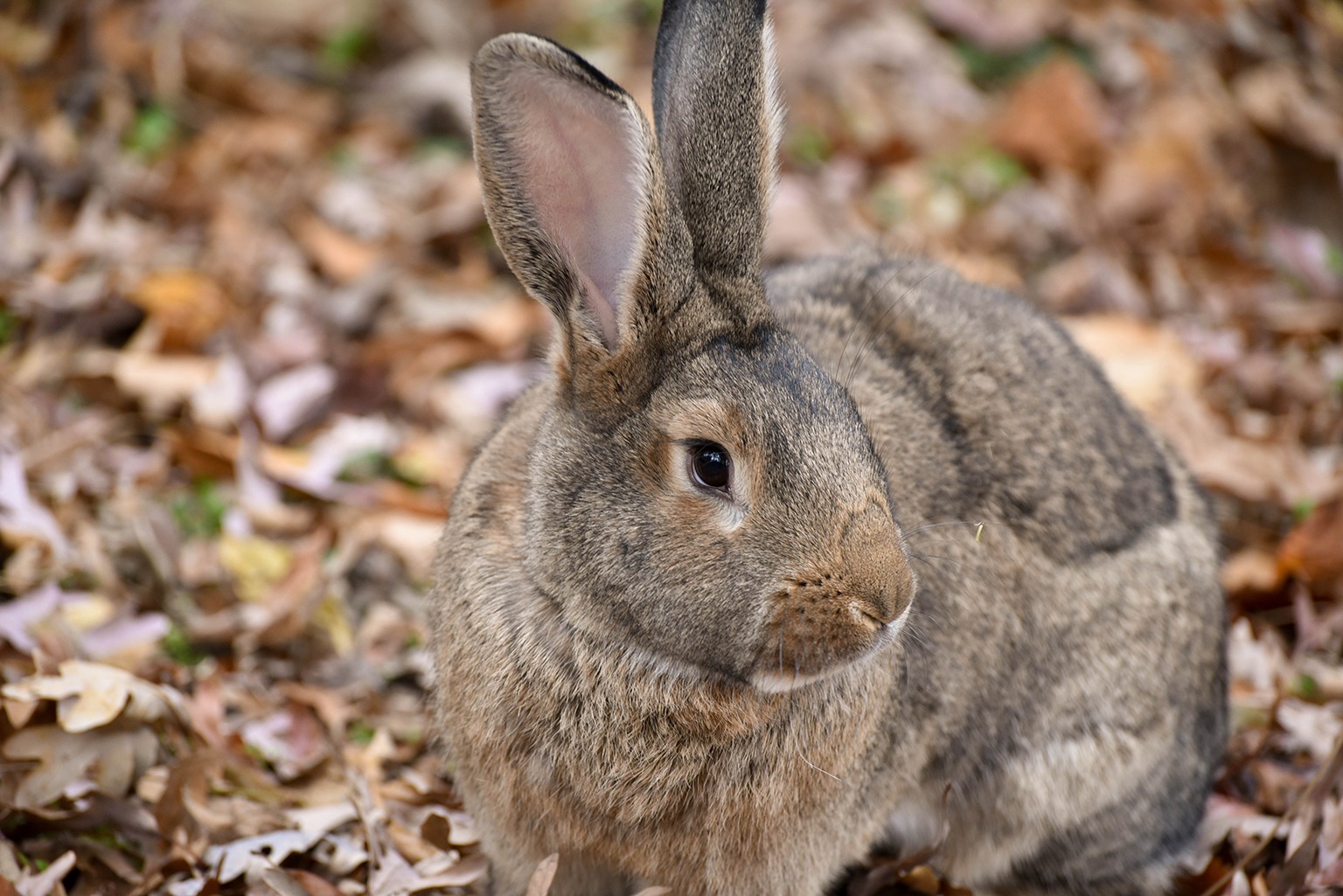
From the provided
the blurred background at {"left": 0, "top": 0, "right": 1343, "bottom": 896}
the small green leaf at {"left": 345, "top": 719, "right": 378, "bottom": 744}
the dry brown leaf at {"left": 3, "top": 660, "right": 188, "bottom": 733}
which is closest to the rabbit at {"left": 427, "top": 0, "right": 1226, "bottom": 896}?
the blurred background at {"left": 0, "top": 0, "right": 1343, "bottom": 896}

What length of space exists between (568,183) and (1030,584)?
2.02 metres

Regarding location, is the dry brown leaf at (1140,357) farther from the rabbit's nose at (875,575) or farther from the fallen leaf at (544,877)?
the fallen leaf at (544,877)

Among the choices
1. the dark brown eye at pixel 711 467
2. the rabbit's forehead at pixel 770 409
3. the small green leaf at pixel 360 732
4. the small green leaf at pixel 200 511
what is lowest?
the small green leaf at pixel 360 732

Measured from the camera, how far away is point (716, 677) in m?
3.57

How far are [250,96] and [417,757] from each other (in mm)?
5186

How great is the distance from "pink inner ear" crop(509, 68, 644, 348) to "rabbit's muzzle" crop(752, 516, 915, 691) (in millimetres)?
827

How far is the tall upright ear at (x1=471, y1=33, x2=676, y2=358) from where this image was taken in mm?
3414

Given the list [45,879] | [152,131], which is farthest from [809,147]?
[45,879]

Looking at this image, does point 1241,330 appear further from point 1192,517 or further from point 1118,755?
point 1118,755

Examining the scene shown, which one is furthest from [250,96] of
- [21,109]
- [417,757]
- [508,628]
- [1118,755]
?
[1118,755]

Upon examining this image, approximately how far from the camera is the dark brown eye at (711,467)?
3.44m

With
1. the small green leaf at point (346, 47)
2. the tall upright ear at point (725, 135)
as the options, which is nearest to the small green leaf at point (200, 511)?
the tall upright ear at point (725, 135)

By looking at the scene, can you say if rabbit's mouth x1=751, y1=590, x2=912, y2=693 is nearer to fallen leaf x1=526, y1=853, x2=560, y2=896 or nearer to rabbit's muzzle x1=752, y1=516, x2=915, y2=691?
rabbit's muzzle x1=752, y1=516, x2=915, y2=691

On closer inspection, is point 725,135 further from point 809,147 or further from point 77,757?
point 809,147
